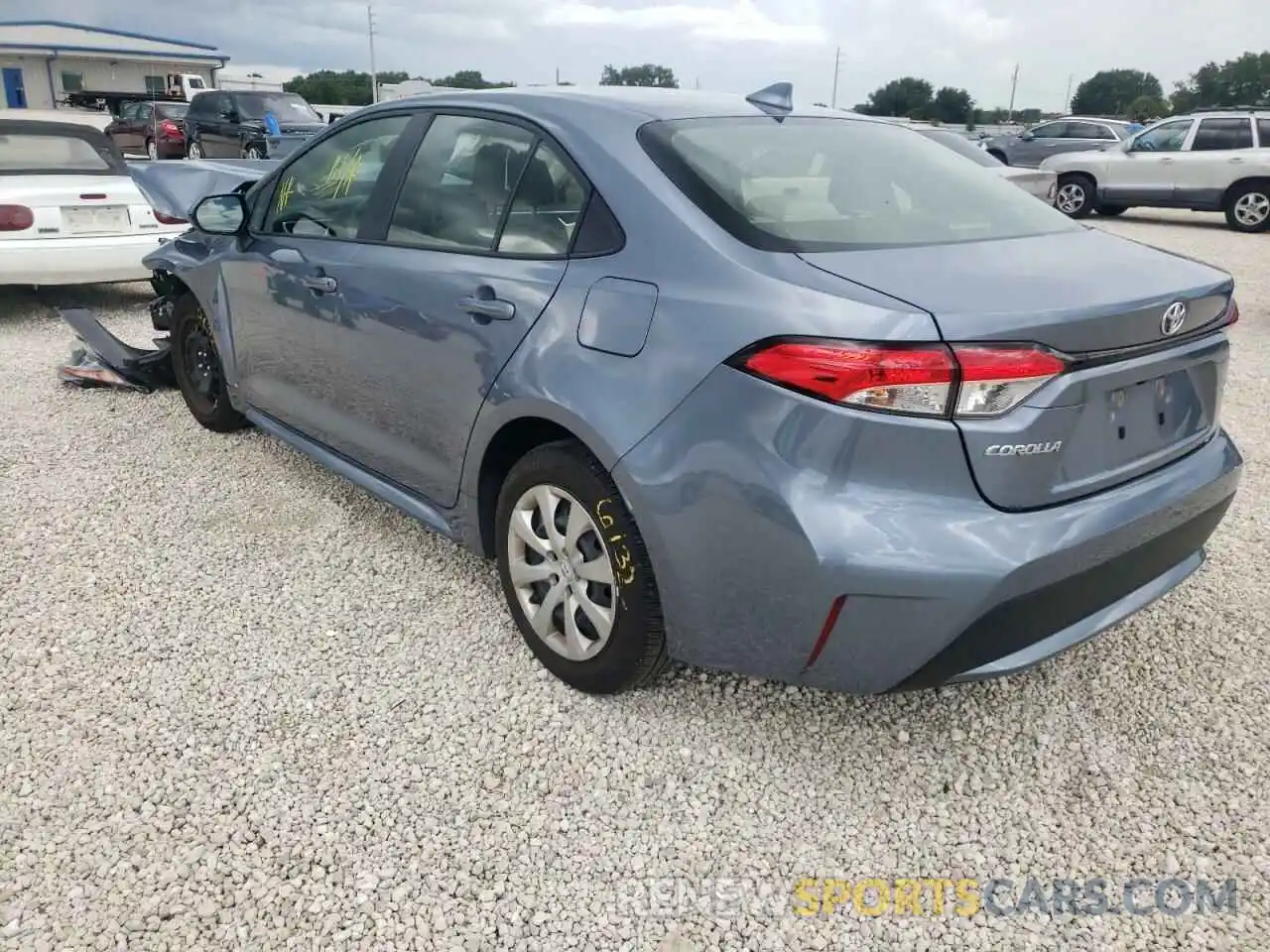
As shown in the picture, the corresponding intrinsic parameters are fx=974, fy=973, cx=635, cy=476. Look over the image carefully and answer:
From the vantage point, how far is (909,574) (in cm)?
198

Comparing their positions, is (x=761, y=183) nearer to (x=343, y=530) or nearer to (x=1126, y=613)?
(x=1126, y=613)

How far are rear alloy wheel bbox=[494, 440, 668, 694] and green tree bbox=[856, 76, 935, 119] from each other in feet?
196

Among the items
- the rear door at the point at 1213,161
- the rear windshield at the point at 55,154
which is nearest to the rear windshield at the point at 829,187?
the rear windshield at the point at 55,154

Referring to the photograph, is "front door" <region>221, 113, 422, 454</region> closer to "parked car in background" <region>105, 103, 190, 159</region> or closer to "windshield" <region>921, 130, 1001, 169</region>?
"windshield" <region>921, 130, 1001, 169</region>

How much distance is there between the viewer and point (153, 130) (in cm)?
2330

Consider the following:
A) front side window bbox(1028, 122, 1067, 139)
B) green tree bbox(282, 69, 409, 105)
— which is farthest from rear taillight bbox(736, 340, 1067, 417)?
green tree bbox(282, 69, 409, 105)

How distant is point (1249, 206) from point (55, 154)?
49.8ft

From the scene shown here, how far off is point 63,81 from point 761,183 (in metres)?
61.9

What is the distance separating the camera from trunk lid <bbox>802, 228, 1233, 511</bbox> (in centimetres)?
198

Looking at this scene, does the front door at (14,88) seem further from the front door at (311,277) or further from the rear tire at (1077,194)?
the front door at (311,277)

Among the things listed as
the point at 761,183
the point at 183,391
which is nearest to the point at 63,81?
the point at 183,391

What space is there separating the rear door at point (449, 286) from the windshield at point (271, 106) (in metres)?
17.4

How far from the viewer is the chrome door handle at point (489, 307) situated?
2639 millimetres

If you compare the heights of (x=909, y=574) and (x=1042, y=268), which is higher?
(x=1042, y=268)
